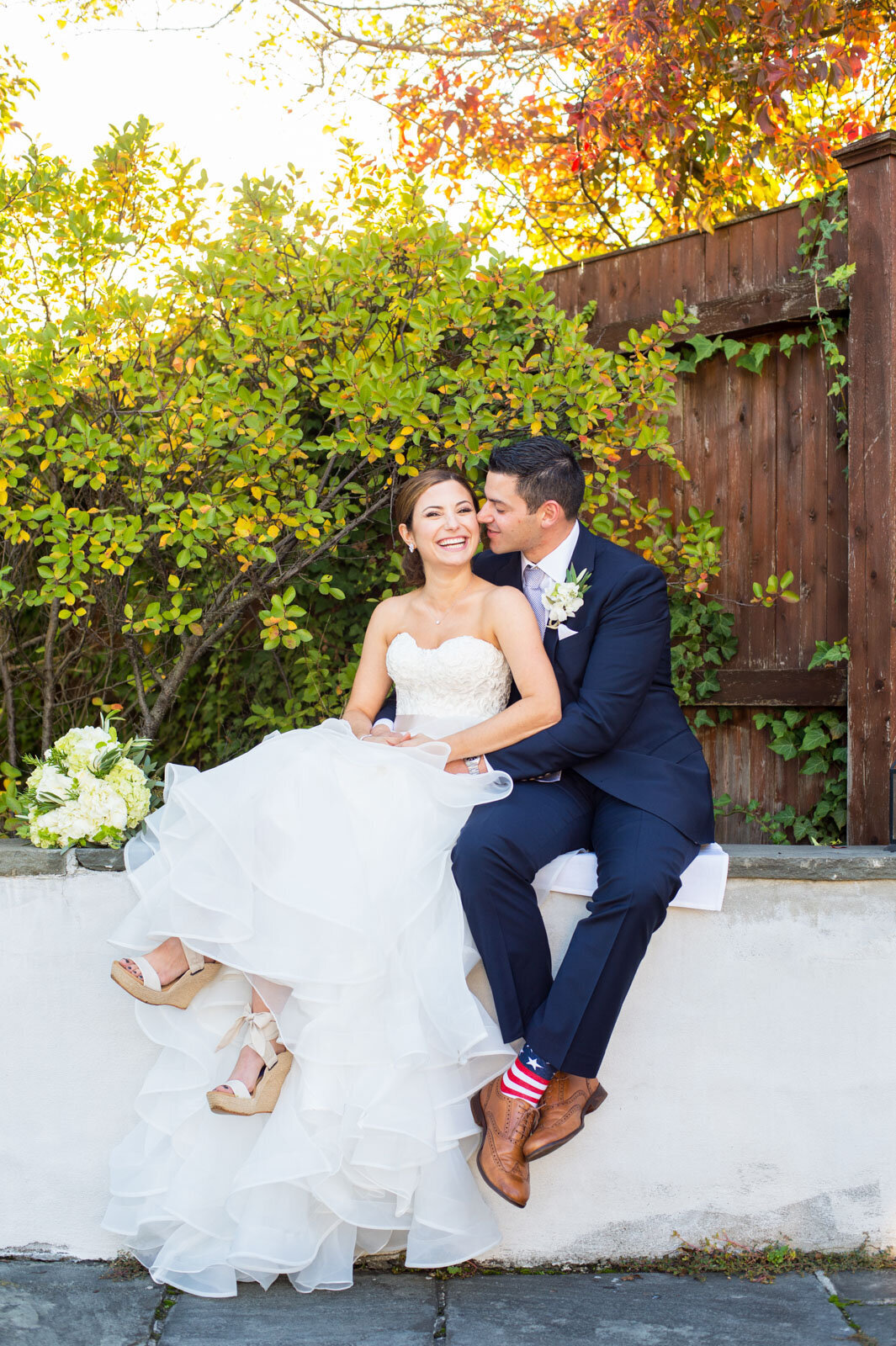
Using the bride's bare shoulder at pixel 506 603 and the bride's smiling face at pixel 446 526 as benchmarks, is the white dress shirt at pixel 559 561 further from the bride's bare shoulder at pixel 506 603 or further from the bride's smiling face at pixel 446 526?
the bride's smiling face at pixel 446 526

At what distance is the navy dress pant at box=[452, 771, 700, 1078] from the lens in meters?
2.49

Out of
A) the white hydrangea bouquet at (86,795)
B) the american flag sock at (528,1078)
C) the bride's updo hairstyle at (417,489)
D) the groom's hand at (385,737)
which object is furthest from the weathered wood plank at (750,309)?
the american flag sock at (528,1078)

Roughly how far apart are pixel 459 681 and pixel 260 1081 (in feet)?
3.76

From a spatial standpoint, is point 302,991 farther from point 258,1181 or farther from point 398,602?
point 398,602

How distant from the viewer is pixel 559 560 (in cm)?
311

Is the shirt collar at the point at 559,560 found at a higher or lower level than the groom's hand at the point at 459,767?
higher

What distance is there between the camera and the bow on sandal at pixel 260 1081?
245 centimetres

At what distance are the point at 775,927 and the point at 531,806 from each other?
688mm

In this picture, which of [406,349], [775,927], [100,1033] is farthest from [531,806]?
[406,349]

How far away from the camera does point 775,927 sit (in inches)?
110

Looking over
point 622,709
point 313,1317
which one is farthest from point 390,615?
point 313,1317

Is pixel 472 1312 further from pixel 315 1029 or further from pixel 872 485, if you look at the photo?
pixel 872 485

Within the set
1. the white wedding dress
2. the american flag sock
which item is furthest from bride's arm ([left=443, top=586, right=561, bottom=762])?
the american flag sock

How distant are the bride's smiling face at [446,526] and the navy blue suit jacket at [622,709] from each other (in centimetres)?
33
